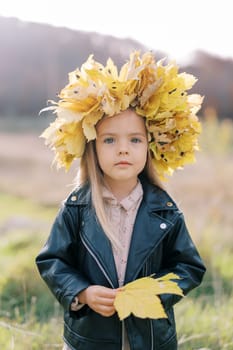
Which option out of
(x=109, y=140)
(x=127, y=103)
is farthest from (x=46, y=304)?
(x=127, y=103)

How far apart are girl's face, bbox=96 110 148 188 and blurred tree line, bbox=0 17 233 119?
7399 millimetres

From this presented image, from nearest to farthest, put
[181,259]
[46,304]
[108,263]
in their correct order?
[108,263] → [181,259] → [46,304]

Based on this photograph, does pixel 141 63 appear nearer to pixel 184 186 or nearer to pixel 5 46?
pixel 184 186

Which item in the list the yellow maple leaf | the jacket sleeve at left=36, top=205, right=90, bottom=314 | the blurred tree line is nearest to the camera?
the yellow maple leaf

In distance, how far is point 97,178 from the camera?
2260 mm

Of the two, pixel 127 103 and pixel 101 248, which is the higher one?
pixel 127 103

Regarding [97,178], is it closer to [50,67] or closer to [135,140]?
[135,140]

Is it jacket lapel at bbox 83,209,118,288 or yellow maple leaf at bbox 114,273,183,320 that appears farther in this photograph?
jacket lapel at bbox 83,209,118,288

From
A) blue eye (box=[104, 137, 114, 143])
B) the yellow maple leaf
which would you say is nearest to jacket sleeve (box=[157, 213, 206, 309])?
the yellow maple leaf

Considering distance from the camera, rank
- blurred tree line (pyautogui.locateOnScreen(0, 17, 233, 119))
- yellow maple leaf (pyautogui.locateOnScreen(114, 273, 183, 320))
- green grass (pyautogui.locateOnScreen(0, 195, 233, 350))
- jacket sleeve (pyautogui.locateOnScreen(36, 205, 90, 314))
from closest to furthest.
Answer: yellow maple leaf (pyautogui.locateOnScreen(114, 273, 183, 320)), jacket sleeve (pyautogui.locateOnScreen(36, 205, 90, 314)), green grass (pyautogui.locateOnScreen(0, 195, 233, 350)), blurred tree line (pyautogui.locateOnScreen(0, 17, 233, 119))

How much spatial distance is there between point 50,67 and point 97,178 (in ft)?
27.1

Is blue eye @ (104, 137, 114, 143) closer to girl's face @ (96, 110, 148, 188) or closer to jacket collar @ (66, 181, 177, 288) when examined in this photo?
girl's face @ (96, 110, 148, 188)

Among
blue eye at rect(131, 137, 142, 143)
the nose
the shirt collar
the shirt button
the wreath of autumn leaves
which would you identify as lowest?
the shirt button

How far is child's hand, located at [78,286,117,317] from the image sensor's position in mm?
1994
